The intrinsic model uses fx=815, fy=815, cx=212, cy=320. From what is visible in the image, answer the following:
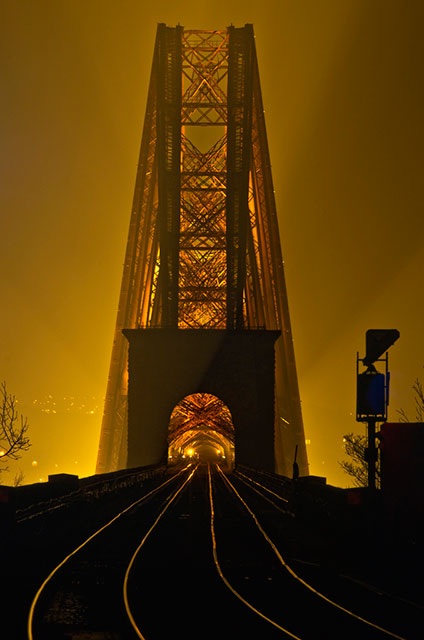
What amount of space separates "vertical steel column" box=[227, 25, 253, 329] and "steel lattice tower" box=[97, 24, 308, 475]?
6 centimetres

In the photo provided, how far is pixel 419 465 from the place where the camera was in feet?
50.5

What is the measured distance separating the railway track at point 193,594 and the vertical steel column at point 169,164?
26.8m

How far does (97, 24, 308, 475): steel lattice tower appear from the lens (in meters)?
45.1

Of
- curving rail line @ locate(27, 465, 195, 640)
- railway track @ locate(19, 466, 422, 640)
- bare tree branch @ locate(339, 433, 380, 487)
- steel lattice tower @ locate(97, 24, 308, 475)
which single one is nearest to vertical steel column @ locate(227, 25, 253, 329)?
steel lattice tower @ locate(97, 24, 308, 475)

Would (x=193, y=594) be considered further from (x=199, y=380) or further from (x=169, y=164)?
(x=169, y=164)

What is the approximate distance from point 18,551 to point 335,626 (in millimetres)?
7157

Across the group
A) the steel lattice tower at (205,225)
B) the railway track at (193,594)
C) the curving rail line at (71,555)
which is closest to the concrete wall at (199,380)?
the steel lattice tower at (205,225)

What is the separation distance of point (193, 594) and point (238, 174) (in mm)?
36774

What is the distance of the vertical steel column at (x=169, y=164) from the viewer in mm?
44594

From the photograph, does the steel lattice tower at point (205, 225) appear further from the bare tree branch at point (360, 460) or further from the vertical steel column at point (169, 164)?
the bare tree branch at point (360, 460)

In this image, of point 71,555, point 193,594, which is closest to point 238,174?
point 71,555

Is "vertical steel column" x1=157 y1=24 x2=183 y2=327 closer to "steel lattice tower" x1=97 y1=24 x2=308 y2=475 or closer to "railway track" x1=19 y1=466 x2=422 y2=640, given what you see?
"steel lattice tower" x1=97 y1=24 x2=308 y2=475

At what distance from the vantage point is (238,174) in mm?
45469

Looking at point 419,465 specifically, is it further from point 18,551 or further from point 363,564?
point 18,551
